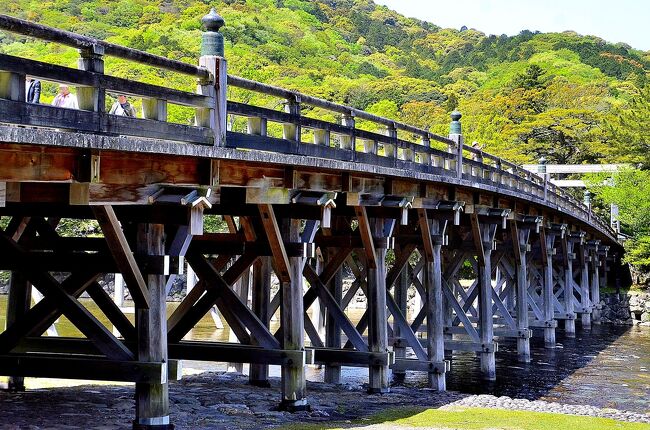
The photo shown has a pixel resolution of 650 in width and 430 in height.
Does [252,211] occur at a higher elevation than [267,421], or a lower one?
higher

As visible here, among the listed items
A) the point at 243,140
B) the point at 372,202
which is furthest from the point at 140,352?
the point at 372,202

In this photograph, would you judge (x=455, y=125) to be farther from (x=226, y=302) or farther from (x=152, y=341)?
(x=152, y=341)

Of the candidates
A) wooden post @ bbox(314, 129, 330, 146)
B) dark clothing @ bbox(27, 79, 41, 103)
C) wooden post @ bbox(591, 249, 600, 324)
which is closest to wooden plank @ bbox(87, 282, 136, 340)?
dark clothing @ bbox(27, 79, 41, 103)

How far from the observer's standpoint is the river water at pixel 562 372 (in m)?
20.5

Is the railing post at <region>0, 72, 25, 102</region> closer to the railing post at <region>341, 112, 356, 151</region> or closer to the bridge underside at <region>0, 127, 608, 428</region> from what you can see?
the bridge underside at <region>0, 127, 608, 428</region>

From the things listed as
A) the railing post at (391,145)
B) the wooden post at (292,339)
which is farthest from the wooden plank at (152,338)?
the railing post at (391,145)

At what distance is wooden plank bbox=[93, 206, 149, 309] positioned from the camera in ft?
30.6

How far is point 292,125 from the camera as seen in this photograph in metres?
12.5

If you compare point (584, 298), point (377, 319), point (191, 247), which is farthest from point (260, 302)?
point (584, 298)

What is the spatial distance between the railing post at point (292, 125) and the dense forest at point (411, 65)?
41.7 metres

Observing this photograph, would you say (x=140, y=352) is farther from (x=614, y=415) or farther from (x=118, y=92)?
(x=614, y=415)

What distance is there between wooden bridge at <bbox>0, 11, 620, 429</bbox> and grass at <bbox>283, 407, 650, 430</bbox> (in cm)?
116

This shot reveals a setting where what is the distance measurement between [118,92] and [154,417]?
336 cm

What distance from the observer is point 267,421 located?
12359mm
